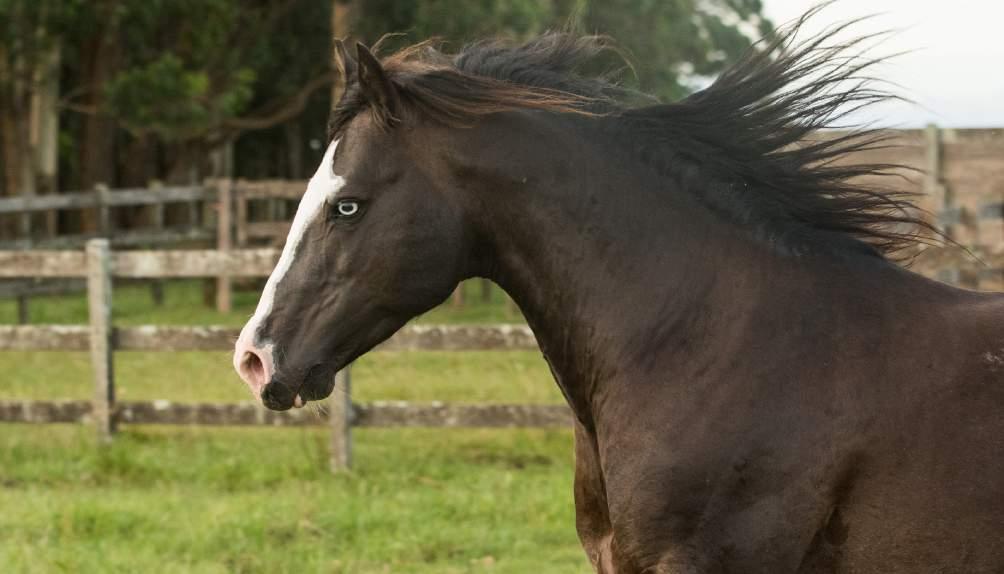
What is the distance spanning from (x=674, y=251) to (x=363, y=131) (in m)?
0.81

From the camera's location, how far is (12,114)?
780 inches

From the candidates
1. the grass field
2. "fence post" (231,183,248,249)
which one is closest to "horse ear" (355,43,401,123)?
the grass field

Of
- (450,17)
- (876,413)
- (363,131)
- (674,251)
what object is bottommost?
(876,413)

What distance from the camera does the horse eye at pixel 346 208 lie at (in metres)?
3.15

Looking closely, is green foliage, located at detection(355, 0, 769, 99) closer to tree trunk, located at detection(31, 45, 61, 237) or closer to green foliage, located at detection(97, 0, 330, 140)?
green foliage, located at detection(97, 0, 330, 140)

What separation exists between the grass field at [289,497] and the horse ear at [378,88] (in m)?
3.07

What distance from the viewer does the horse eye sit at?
124 inches

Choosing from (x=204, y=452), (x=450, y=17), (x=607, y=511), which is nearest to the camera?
(x=607, y=511)

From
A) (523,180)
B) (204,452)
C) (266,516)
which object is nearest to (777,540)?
(523,180)

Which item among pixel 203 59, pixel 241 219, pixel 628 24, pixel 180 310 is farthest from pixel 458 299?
pixel 628 24

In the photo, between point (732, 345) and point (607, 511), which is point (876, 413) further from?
point (607, 511)

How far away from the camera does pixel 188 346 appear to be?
8.31 meters

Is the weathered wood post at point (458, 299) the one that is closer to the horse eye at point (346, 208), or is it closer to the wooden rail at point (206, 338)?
the wooden rail at point (206, 338)

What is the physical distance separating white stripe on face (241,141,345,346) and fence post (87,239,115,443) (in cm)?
562
